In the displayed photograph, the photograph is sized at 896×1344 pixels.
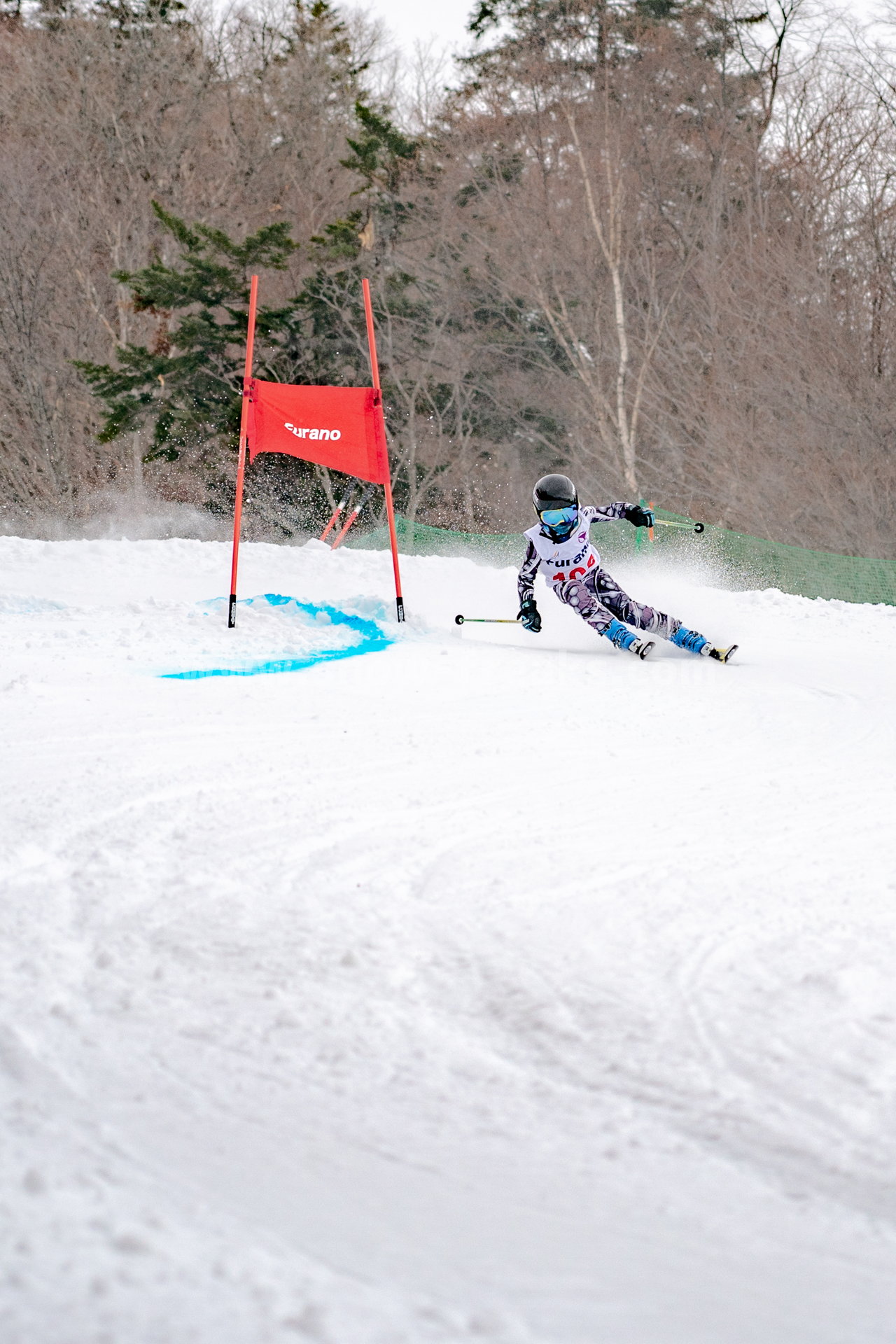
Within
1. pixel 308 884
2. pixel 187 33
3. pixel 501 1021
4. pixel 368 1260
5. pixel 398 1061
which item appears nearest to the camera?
pixel 368 1260

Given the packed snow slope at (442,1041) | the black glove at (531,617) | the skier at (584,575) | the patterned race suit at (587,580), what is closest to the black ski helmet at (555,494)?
the skier at (584,575)

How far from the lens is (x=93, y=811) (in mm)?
3627

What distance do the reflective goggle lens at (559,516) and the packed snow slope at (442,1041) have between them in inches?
133

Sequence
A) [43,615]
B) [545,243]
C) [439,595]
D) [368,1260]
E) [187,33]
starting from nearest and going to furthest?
[368,1260], [43,615], [439,595], [545,243], [187,33]

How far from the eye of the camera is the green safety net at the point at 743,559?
44.3ft

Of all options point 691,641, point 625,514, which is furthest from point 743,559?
point 691,641

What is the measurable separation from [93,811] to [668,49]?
2166 centimetres

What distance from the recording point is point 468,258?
853 inches

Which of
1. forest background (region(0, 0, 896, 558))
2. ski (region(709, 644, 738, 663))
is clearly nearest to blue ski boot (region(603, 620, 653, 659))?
ski (region(709, 644, 738, 663))

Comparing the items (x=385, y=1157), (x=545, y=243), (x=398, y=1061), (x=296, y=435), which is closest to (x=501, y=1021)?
(x=398, y=1061)

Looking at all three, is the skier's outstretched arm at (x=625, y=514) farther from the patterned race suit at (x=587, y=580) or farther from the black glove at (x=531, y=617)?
the black glove at (x=531, y=617)

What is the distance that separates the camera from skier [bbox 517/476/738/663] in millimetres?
8023

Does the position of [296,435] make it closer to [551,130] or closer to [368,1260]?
[368,1260]

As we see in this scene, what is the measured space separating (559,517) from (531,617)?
0.78 meters
